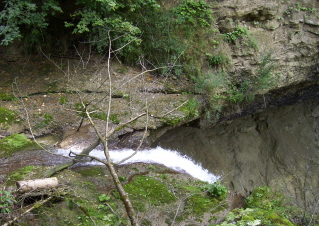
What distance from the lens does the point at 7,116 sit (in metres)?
7.58

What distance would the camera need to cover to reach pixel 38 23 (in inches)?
296

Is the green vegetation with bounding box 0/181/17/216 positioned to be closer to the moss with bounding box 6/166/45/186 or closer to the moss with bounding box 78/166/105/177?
the moss with bounding box 6/166/45/186

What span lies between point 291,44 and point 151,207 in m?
8.43

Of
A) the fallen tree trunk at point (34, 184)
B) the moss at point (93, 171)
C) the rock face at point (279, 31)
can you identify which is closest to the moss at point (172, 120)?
the moss at point (93, 171)

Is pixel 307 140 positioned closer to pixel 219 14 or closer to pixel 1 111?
pixel 219 14

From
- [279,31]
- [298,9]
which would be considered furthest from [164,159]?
[298,9]

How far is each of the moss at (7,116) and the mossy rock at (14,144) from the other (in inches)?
27.3

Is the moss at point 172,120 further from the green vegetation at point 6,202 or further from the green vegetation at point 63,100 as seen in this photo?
the green vegetation at point 6,202

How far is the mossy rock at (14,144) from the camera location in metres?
6.59

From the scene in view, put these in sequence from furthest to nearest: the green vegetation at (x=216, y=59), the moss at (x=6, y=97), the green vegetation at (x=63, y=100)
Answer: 1. the green vegetation at (x=216, y=59)
2. the green vegetation at (x=63, y=100)
3. the moss at (x=6, y=97)

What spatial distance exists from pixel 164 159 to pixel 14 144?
155 inches

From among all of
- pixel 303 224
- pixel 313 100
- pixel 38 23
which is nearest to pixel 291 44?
pixel 313 100

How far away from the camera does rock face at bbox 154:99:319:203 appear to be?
10.8m

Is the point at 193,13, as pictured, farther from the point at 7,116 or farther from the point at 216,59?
the point at 7,116
